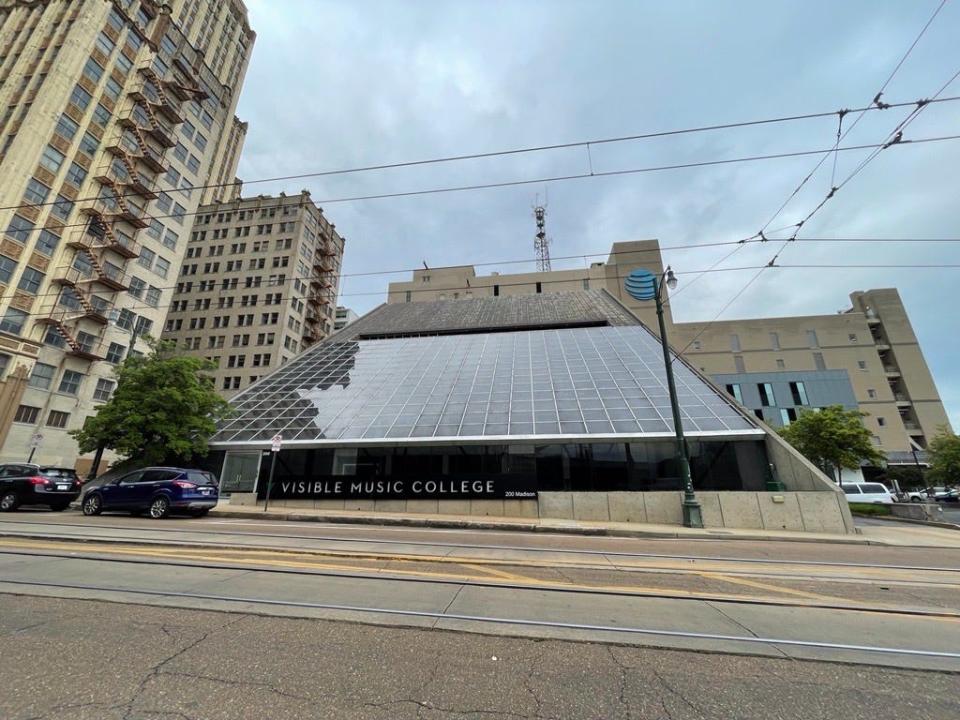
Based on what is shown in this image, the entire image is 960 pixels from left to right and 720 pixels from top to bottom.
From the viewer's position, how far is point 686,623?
4.49 m

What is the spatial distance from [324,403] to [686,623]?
19525 mm

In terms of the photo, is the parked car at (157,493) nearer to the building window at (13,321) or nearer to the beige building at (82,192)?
the beige building at (82,192)

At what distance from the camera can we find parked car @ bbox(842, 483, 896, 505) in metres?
24.4

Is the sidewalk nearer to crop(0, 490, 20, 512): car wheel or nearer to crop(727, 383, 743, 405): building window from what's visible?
crop(0, 490, 20, 512): car wheel

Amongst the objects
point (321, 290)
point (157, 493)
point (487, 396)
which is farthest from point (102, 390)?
point (487, 396)

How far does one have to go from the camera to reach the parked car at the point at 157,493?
13094mm

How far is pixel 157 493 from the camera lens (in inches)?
518

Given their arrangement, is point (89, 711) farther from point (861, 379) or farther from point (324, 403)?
point (861, 379)

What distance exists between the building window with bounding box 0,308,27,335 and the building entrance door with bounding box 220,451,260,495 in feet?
96.0

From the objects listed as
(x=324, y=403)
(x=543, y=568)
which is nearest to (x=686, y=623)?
(x=543, y=568)

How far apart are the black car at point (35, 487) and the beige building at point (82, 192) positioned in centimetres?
2289

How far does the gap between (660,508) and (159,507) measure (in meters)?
16.6

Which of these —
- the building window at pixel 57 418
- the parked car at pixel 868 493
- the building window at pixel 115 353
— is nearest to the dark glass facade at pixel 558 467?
the parked car at pixel 868 493

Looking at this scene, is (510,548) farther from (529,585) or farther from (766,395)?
(766,395)
